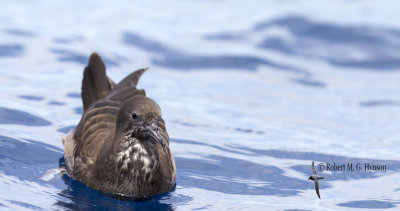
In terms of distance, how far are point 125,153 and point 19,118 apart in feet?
12.2

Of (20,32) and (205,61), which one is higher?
(20,32)

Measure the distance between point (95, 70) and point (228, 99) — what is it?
4.39m

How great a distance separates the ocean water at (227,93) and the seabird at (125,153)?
158 millimetres

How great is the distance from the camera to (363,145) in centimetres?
1170

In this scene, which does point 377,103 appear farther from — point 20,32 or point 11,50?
point 20,32

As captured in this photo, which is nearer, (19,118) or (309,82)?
(19,118)

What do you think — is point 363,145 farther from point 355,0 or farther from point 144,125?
point 355,0

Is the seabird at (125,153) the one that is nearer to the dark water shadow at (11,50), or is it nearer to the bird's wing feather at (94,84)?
the bird's wing feather at (94,84)

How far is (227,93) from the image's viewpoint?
46.9 ft

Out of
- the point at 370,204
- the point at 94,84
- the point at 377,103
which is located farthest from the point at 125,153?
the point at 377,103

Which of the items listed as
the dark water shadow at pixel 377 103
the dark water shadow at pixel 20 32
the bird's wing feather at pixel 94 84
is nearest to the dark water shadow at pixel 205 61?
the dark water shadow at pixel 377 103

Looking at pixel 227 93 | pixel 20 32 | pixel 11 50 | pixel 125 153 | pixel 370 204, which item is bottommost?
pixel 370 204

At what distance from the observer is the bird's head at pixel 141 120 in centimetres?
769

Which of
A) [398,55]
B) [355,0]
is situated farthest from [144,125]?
[355,0]
